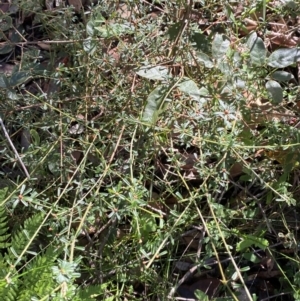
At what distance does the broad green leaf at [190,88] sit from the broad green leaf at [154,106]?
5cm

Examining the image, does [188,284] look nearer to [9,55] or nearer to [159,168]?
[159,168]

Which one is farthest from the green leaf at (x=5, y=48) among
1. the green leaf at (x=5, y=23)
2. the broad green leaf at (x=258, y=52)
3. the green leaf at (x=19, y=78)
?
the broad green leaf at (x=258, y=52)

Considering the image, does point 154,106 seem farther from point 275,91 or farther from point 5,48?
point 5,48

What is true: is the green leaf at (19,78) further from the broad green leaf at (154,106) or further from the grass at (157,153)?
the broad green leaf at (154,106)

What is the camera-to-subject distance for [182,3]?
162 centimetres

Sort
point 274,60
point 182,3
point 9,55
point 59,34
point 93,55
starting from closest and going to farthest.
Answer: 1. point 274,60
2. point 182,3
3. point 93,55
4. point 59,34
5. point 9,55

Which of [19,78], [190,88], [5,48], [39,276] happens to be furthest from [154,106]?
[5,48]

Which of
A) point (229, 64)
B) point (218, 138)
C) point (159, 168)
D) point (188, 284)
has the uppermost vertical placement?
point (229, 64)

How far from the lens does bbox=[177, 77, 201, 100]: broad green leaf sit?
149 cm

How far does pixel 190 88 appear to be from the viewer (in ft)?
4.92

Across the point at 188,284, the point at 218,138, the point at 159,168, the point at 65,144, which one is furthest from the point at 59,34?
the point at 188,284

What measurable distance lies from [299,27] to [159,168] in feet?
2.20

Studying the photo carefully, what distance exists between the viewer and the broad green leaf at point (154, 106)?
147 centimetres

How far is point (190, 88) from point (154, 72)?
0.43 ft
